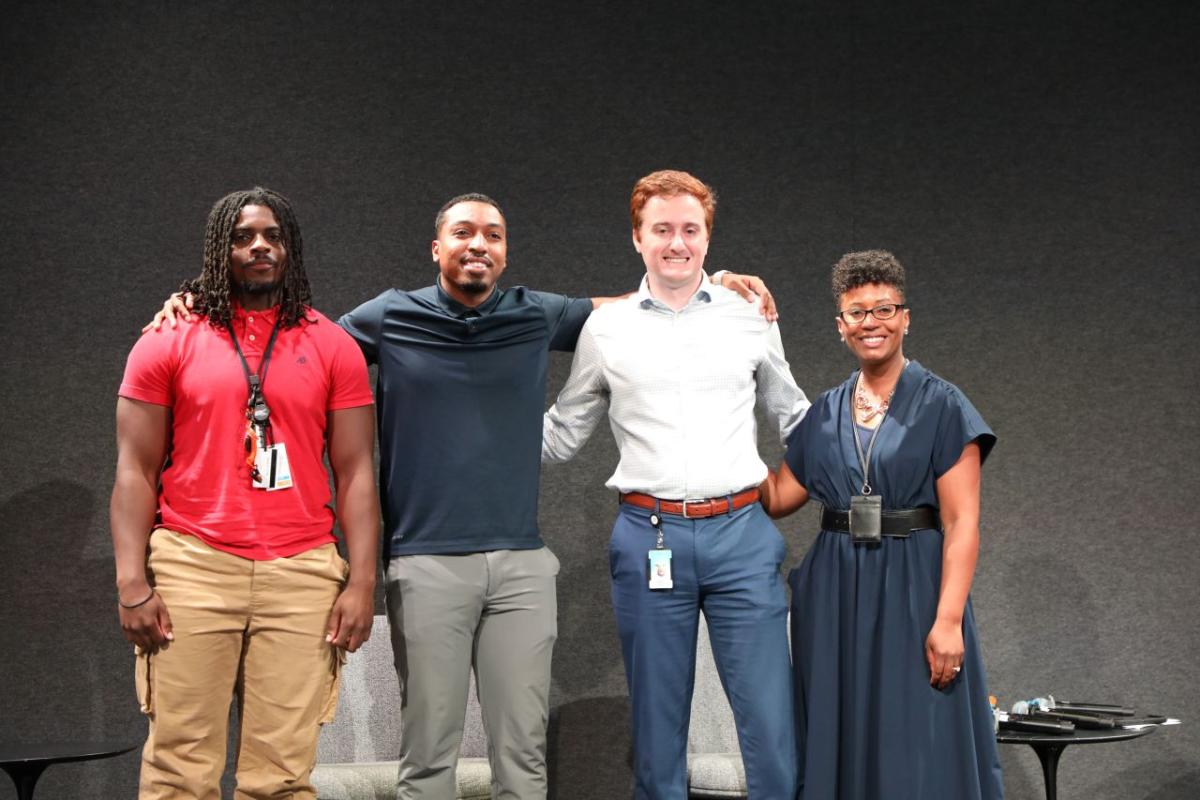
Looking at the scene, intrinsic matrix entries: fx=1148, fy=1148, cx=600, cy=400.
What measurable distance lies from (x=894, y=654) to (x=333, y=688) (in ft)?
4.21

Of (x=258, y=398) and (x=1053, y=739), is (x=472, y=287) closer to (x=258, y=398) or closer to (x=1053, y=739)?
(x=258, y=398)

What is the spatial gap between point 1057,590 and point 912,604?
1571 millimetres

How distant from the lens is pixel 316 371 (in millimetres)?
2512

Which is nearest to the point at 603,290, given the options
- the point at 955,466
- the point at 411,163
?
the point at 411,163

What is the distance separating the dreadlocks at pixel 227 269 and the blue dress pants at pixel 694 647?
97 cm

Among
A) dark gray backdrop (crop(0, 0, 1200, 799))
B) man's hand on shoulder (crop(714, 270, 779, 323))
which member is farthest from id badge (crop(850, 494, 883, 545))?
dark gray backdrop (crop(0, 0, 1200, 799))

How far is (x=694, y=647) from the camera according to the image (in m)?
2.73

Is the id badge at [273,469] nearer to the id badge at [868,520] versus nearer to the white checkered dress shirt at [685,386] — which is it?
the white checkered dress shirt at [685,386]

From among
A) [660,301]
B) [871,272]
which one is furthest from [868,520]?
[660,301]

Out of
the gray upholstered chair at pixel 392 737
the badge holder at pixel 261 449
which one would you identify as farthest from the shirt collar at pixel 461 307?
the gray upholstered chair at pixel 392 737

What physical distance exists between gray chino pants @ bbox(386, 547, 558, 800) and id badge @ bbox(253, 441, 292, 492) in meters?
0.38

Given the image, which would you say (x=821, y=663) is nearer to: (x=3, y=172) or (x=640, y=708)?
(x=640, y=708)

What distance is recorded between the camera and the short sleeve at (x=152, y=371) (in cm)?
240

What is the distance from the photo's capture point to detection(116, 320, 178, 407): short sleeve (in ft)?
7.88
